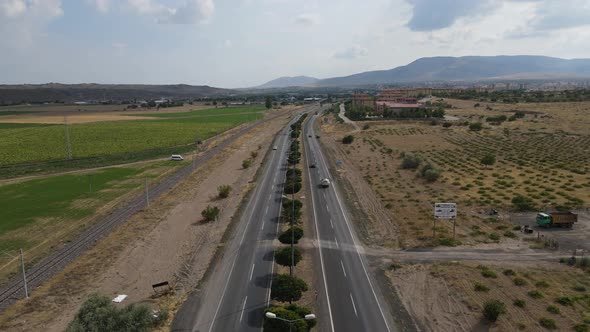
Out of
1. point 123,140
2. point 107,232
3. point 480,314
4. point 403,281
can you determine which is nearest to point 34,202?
point 107,232

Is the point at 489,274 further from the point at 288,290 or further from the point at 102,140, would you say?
the point at 102,140

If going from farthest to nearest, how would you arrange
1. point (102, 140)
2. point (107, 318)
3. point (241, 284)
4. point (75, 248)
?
point (102, 140) < point (75, 248) < point (241, 284) < point (107, 318)

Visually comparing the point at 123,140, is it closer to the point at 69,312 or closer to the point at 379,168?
the point at 379,168

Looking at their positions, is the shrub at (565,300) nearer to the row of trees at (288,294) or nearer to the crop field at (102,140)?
the row of trees at (288,294)

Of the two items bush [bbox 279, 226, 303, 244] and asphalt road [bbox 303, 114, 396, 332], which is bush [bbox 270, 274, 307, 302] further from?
bush [bbox 279, 226, 303, 244]

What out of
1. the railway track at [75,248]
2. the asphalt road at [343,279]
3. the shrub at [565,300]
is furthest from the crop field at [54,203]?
the shrub at [565,300]

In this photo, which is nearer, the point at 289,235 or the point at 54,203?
the point at 289,235

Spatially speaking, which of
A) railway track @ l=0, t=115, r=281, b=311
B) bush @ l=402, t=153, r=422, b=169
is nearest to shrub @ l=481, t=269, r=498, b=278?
railway track @ l=0, t=115, r=281, b=311

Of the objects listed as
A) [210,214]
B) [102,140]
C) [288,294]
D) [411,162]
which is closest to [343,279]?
[288,294]

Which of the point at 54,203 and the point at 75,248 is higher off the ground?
the point at 54,203
